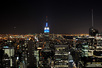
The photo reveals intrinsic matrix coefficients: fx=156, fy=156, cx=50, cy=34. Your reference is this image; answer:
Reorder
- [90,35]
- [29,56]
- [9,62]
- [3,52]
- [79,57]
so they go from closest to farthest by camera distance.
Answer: [9,62] < [3,52] < [29,56] < [79,57] < [90,35]

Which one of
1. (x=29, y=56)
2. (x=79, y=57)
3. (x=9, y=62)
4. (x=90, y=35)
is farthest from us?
(x=90, y=35)

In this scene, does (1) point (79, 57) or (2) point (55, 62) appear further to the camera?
(1) point (79, 57)

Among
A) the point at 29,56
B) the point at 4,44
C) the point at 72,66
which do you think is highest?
the point at 4,44

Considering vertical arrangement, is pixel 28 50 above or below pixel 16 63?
above

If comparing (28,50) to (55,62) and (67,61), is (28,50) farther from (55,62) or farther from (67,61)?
(67,61)

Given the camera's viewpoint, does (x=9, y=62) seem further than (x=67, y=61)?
No

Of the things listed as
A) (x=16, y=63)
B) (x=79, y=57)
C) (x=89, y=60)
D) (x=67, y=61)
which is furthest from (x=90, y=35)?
(x=16, y=63)

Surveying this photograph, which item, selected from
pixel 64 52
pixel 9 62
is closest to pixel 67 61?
pixel 64 52

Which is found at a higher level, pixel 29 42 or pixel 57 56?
pixel 29 42

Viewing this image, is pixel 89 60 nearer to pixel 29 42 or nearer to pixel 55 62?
pixel 55 62
